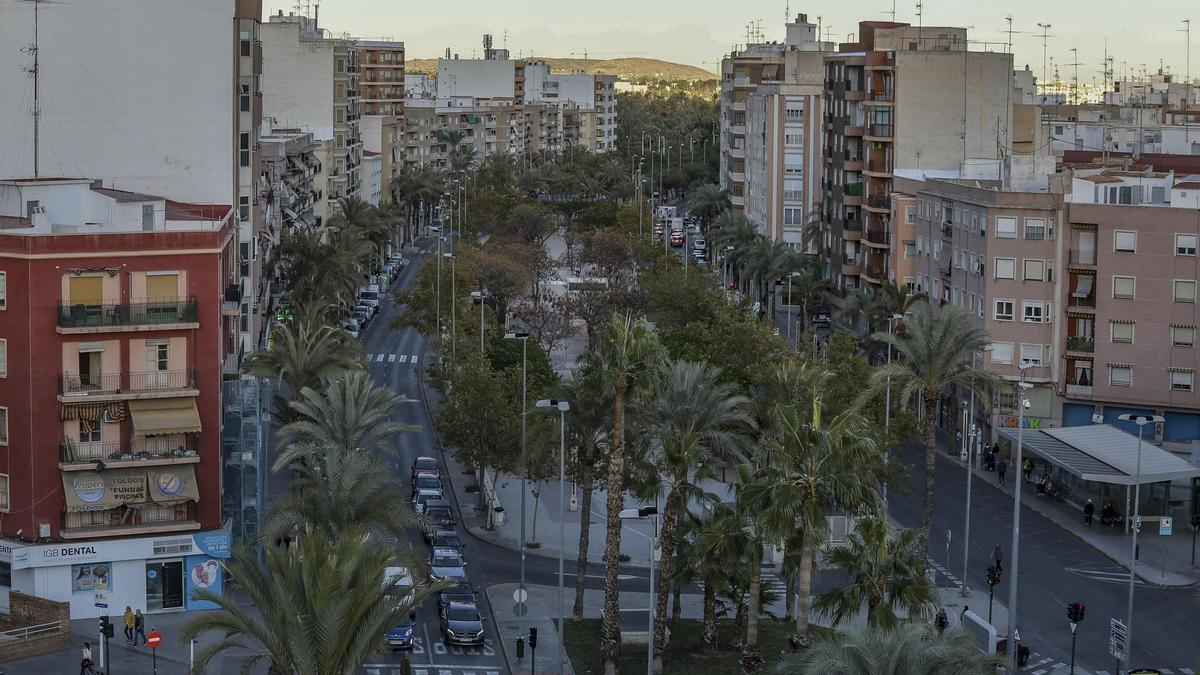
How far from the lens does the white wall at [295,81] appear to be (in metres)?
138

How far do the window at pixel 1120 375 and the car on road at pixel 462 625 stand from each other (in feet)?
109

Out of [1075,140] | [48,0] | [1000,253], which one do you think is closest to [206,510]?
[48,0]

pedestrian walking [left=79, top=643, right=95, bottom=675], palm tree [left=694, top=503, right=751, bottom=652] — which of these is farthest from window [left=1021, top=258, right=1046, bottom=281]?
pedestrian walking [left=79, top=643, right=95, bottom=675]

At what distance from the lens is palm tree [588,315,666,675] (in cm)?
4578

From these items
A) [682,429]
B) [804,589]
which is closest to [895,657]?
[804,589]

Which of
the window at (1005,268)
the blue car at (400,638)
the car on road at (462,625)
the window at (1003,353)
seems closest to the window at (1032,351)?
the window at (1003,353)

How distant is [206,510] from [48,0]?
2513 centimetres

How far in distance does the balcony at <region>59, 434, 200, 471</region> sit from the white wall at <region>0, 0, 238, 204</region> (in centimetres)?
1948

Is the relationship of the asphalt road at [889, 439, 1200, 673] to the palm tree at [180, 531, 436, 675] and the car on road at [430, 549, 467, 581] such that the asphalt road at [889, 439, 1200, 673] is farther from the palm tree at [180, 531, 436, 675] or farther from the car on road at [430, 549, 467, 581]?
the palm tree at [180, 531, 436, 675]

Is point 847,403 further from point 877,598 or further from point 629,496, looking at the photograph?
point 877,598

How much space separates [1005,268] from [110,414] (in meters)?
39.5

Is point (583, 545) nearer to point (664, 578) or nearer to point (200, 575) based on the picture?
point (664, 578)

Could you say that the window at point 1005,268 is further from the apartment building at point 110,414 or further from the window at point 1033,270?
the apartment building at point 110,414

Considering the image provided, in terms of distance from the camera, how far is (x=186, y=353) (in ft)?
171
